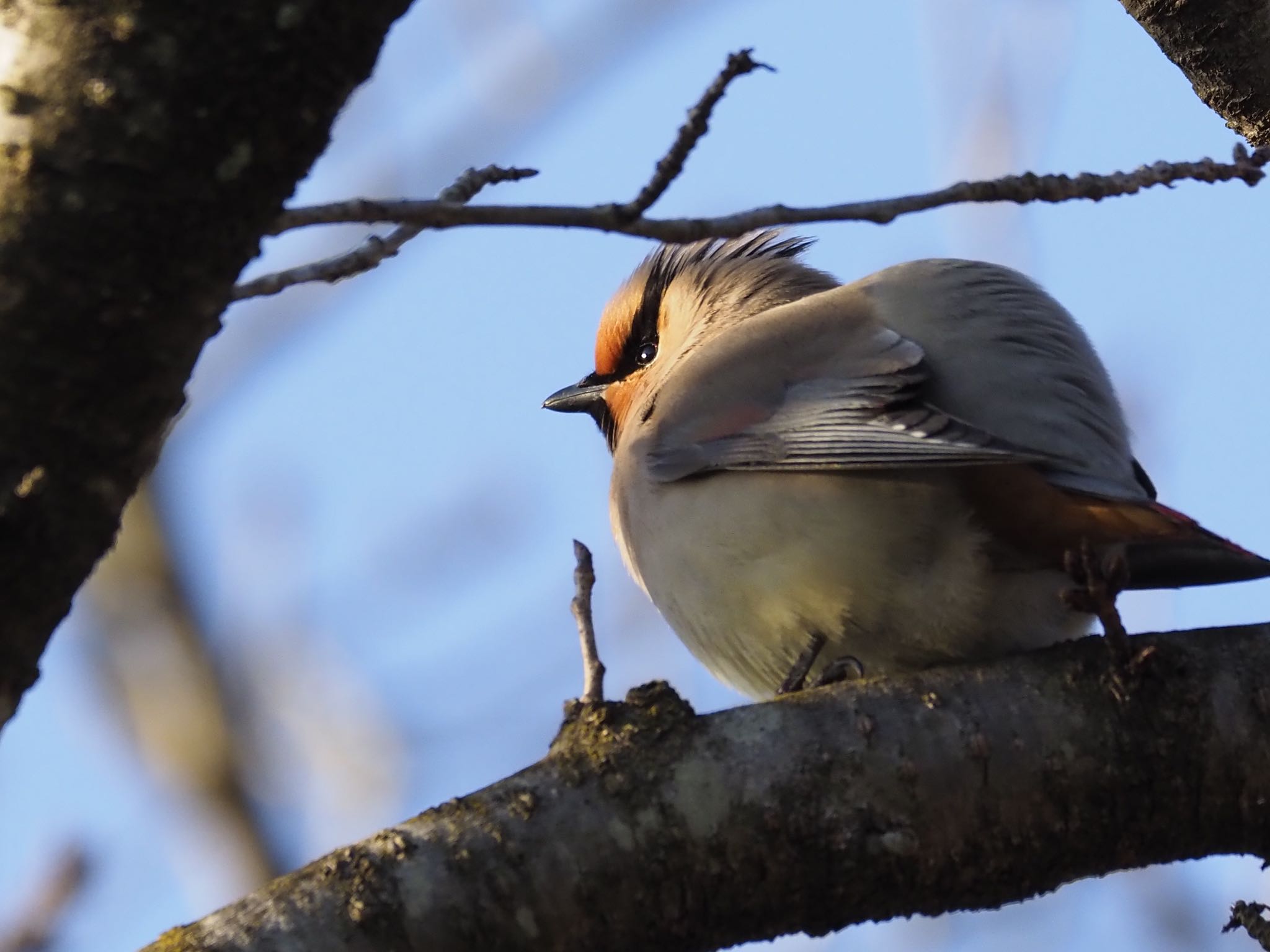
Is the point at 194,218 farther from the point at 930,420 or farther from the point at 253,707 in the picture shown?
the point at 253,707

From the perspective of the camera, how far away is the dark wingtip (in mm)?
2855

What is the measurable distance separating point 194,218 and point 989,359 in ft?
7.31

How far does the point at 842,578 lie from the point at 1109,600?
794 millimetres

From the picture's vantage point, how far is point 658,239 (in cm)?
207

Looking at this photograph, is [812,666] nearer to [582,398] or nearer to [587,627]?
[587,627]

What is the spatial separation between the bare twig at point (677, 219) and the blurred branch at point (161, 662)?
183 inches

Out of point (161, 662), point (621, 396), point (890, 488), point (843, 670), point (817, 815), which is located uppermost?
point (161, 662)

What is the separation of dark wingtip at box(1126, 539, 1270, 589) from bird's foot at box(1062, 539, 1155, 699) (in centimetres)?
33

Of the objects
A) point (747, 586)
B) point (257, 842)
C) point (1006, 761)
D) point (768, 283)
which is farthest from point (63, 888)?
point (257, 842)

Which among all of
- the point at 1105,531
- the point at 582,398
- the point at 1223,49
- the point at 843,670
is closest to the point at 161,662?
the point at 582,398

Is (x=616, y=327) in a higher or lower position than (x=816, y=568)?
higher

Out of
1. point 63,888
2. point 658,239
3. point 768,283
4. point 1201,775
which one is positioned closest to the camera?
point 658,239

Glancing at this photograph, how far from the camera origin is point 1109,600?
2.48 meters

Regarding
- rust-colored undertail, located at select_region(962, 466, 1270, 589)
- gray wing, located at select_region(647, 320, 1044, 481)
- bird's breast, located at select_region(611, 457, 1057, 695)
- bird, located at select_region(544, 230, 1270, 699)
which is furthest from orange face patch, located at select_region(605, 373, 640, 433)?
rust-colored undertail, located at select_region(962, 466, 1270, 589)
